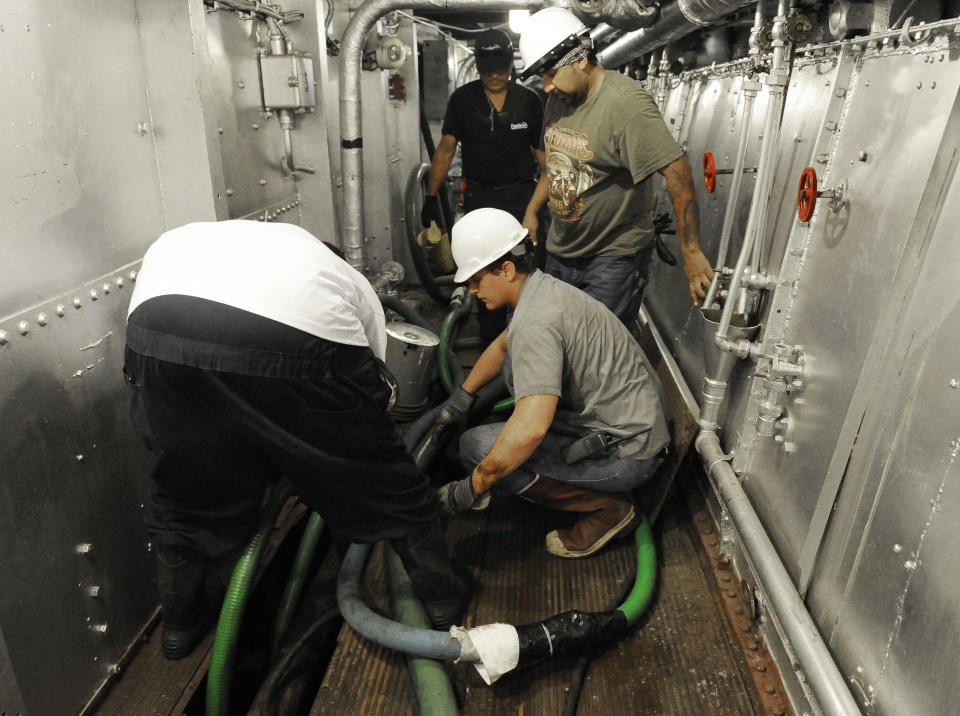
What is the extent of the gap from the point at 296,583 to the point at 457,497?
0.79m

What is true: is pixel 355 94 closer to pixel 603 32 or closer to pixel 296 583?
pixel 603 32

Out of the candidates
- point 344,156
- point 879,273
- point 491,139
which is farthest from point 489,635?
point 491,139

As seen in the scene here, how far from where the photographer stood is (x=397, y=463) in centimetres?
205

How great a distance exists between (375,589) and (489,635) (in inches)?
Answer: 25.0

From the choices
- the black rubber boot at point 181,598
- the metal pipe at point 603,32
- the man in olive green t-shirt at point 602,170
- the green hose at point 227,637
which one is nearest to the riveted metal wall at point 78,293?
the black rubber boot at point 181,598

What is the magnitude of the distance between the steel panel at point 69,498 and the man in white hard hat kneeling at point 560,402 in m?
1.10

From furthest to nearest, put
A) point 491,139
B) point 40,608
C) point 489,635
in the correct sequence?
point 491,139 < point 489,635 < point 40,608

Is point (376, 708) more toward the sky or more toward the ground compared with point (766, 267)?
more toward the ground

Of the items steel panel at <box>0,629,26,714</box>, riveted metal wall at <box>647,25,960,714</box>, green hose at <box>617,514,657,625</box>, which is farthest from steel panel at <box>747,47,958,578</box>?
steel panel at <box>0,629,26,714</box>

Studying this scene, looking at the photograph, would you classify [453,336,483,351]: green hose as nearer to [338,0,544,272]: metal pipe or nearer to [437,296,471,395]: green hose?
[437,296,471,395]: green hose

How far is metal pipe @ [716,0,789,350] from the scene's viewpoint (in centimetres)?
213

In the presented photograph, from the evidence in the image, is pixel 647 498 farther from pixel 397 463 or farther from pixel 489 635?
pixel 397 463

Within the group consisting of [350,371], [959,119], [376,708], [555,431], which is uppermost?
[959,119]

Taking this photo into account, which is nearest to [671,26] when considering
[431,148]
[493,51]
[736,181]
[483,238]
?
[493,51]
